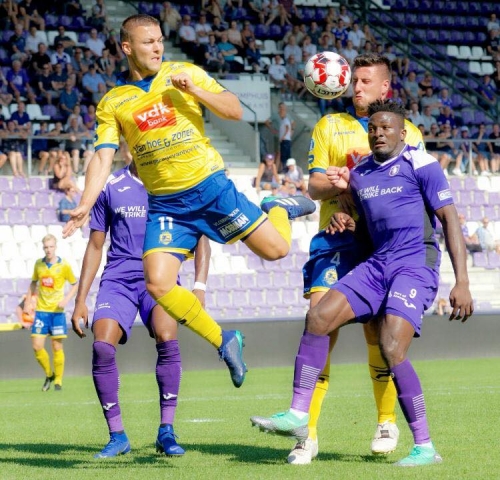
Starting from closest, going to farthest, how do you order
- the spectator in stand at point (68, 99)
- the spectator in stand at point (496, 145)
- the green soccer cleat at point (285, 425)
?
1. the green soccer cleat at point (285, 425)
2. the spectator in stand at point (68, 99)
3. the spectator in stand at point (496, 145)

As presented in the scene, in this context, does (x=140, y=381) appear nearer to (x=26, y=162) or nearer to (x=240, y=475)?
(x=26, y=162)

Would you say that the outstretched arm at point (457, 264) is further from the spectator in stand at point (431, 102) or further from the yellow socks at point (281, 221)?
the spectator in stand at point (431, 102)

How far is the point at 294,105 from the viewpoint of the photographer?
2444cm

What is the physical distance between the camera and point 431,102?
85.2 ft

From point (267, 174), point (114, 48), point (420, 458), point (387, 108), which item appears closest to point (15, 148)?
point (114, 48)

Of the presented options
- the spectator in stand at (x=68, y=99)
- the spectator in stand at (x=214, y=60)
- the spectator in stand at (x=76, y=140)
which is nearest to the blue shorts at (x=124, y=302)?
the spectator in stand at (x=76, y=140)

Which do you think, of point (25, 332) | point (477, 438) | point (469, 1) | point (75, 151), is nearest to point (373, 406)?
point (477, 438)

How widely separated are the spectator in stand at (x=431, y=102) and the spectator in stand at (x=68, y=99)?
8.55 metres

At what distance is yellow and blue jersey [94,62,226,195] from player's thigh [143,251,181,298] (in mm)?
408

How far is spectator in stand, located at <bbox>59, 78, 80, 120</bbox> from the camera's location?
70.2 ft

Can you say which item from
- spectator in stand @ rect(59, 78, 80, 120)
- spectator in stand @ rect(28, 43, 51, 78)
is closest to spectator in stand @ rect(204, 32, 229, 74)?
spectator in stand @ rect(59, 78, 80, 120)

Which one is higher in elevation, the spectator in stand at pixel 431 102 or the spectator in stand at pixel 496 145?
the spectator in stand at pixel 431 102

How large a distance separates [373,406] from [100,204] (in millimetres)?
3937

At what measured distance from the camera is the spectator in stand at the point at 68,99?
70.2 feet
